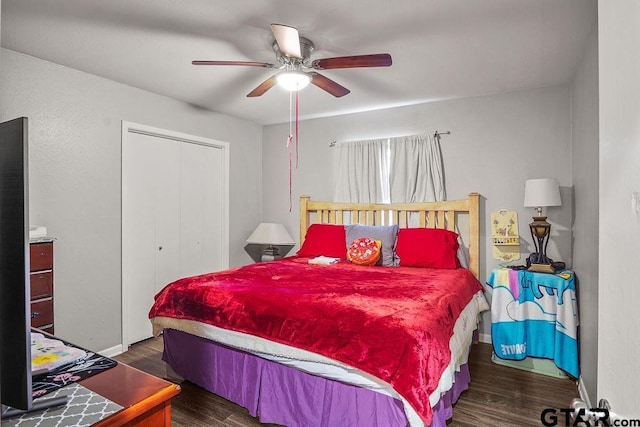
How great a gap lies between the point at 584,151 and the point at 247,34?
255 centimetres

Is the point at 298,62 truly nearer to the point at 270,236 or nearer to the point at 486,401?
the point at 270,236

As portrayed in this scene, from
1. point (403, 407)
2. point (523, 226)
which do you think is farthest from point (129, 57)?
point (523, 226)

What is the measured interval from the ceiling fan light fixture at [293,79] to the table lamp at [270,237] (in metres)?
2.32

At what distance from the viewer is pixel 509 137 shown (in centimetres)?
354

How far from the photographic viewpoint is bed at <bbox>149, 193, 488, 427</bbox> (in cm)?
180

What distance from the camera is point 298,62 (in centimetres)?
245

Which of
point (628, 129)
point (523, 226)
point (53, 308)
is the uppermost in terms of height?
point (628, 129)

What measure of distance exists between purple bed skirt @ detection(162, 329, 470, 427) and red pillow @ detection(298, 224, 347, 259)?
1.72 meters

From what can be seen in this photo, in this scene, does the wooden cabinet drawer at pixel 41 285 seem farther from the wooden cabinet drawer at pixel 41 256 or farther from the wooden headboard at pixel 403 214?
the wooden headboard at pixel 403 214

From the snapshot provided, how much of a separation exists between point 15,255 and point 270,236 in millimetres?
3738

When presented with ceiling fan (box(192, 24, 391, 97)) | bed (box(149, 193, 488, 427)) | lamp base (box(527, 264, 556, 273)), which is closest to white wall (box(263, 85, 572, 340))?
lamp base (box(527, 264, 556, 273))

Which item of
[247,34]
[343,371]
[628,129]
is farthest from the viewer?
[247,34]

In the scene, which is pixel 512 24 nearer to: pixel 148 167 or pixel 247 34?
pixel 247 34

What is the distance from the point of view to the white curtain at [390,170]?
387 cm
